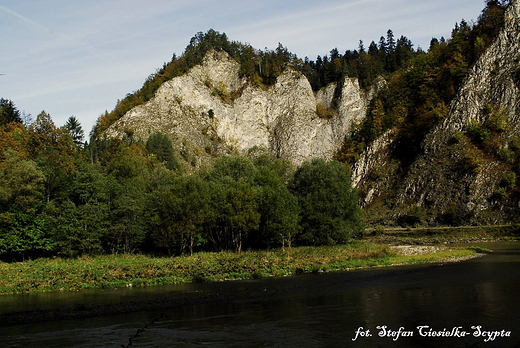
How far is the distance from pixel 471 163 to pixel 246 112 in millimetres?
78255

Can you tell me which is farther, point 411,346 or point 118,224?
point 118,224

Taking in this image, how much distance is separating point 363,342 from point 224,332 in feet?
21.0

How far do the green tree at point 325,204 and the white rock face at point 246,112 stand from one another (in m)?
64.1

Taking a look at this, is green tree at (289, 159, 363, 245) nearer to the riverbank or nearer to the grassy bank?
the grassy bank

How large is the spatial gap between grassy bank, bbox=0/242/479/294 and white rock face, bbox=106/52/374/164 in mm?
85620

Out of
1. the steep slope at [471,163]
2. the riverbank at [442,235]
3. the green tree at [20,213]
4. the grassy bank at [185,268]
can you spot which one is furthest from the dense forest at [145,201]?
the riverbank at [442,235]

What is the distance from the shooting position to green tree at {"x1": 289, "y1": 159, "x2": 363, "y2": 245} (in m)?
64.4

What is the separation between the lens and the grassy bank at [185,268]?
36.6m

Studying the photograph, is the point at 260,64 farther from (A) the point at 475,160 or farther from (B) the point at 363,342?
(B) the point at 363,342

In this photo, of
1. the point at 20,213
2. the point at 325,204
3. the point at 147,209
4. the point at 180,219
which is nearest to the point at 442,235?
the point at 325,204

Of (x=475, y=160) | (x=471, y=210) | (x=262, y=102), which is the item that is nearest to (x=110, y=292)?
(x=471, y=210)

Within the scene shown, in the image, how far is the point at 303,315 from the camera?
75.3ft

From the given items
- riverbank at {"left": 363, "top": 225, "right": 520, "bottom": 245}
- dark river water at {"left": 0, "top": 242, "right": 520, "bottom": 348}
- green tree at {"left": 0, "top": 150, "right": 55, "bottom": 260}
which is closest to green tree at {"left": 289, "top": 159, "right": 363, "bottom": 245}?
riverbank at {"left": 363, "top": 225, "right": 520, "bottom": 245}

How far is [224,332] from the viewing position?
1998 centimetres
